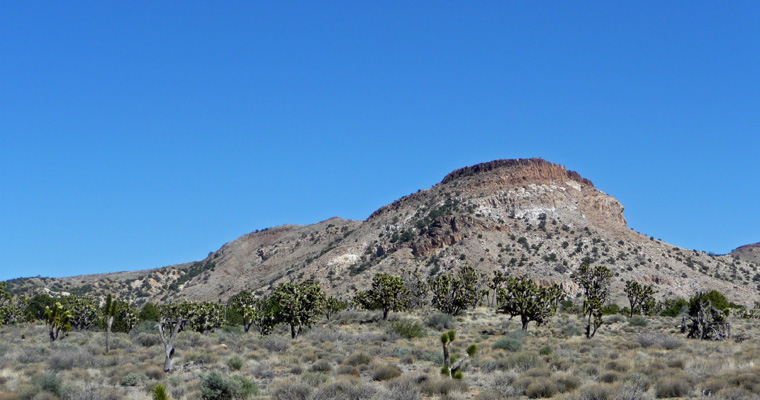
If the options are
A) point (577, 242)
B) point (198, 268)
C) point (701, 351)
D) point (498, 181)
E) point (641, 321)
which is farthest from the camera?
point (198, 268)

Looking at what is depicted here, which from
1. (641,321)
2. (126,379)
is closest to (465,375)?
(126,379)

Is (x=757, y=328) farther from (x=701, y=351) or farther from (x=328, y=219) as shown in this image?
(x=328, y=219)

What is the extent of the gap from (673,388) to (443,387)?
6.30 metres

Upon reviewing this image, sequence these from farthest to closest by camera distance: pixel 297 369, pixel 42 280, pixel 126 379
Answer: pixel 42 280
pixel 297 369
pixel 126 379

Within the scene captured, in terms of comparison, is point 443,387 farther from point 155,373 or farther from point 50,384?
point 50,384

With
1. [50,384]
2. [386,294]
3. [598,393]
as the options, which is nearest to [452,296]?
[386,294]

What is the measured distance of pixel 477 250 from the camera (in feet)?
310

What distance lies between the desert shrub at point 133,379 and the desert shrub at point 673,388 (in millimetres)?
16408

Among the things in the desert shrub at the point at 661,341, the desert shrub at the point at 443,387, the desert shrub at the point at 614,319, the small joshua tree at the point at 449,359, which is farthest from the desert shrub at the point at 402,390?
the desert shrub at the point at 614,319

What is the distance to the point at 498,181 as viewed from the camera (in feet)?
390

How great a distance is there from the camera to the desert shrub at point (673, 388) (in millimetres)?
15734

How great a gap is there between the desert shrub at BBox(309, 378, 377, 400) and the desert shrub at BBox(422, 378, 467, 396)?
1704 millimetres

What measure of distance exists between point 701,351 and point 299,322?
2449 centimetres

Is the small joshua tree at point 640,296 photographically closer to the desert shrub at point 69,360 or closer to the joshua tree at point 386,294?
the joshua tree at point 386,294
